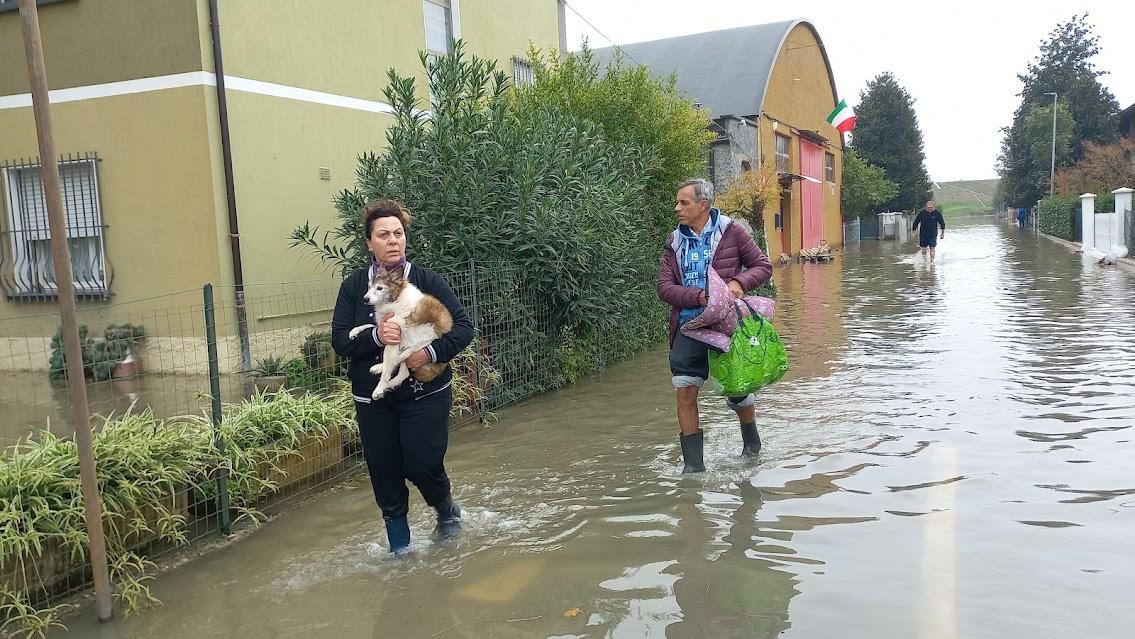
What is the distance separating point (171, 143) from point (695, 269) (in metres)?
6.79

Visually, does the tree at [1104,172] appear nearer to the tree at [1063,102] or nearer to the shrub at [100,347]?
the tree at [1063,102]

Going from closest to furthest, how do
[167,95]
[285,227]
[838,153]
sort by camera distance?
[167,95]
[285,227]
[838,153]

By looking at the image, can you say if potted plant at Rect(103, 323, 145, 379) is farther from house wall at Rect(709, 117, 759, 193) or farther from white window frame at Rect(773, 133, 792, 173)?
white window frame at Rect(773, 133, 792, 173)

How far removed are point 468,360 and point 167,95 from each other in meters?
4.88

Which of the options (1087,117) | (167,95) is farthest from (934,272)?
(1087,117)

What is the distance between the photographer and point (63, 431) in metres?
7.15

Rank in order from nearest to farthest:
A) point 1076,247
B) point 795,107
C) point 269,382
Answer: point 269,382
point 1076,247
point 795,107

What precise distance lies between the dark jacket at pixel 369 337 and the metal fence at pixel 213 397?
118 centimetres

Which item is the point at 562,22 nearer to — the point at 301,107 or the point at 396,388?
the point at 301,107

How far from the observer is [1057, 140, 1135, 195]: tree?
128 feet


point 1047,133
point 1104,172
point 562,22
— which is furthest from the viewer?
point 1047,133

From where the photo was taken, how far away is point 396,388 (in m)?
4.40

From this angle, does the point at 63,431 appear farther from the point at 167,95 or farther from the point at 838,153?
the point at 838,153

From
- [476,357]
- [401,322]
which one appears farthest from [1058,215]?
[401,322]
